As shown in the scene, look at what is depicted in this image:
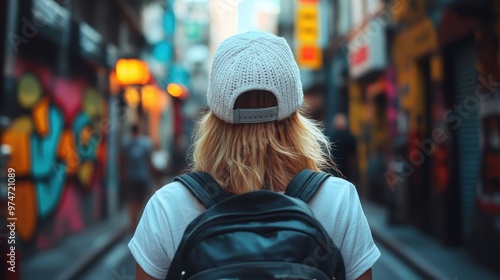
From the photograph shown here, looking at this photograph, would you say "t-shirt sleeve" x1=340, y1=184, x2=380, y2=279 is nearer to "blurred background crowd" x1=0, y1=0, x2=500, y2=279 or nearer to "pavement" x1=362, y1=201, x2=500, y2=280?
"blurred background crowd" x1=0, y1=0, x2=500, y2=279

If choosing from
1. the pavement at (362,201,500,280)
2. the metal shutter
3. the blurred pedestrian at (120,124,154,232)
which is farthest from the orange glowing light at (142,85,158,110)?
the metal shutter

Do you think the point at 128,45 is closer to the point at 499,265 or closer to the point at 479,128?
the point at 479,128

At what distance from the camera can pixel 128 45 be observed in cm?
1752

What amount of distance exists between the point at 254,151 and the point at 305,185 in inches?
7.0

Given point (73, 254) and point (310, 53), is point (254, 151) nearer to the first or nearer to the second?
point (73, 254)

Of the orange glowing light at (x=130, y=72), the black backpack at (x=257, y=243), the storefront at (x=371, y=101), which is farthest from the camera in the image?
the storefront at (x=371, y=101)

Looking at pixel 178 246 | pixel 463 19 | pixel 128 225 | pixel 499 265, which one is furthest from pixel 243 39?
pixel 128 225

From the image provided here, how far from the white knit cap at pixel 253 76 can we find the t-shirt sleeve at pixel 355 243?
32 cm

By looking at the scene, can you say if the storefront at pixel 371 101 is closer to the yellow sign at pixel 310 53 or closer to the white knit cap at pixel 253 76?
the yellow sign at pixel 310 53

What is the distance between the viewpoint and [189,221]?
5.29 feet

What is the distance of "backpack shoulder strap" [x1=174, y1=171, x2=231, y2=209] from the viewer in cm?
161

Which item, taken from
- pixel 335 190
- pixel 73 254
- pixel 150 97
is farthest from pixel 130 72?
pixel 150 97

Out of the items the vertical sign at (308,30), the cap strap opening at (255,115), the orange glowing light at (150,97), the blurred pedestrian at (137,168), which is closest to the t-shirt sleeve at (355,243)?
the cap strap opening at (255,115)

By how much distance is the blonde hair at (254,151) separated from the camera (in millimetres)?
1669
